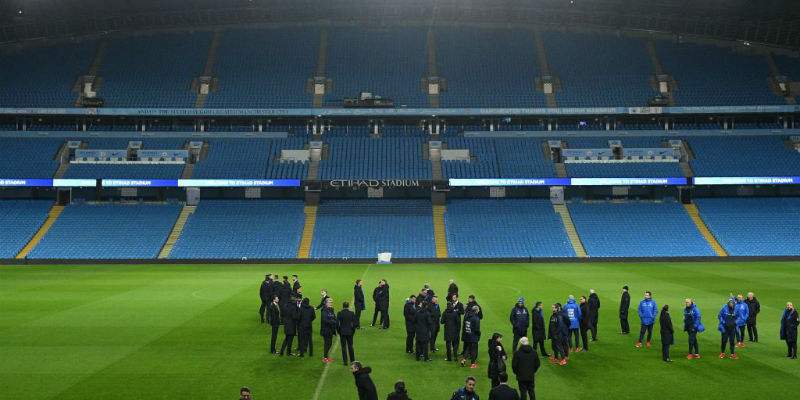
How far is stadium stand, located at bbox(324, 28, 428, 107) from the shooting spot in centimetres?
5969

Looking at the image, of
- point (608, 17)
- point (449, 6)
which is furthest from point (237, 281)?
point (608, 17)

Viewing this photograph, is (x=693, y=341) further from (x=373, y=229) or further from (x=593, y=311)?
(x=373, y=229)

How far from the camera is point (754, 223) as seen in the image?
48812mm

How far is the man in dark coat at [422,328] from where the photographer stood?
14453 mm

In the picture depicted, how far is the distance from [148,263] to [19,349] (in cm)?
2922

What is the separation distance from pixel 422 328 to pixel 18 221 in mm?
49427

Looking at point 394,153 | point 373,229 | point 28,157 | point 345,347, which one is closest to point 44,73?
point 28,157

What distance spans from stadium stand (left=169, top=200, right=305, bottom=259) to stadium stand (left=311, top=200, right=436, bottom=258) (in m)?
2.43

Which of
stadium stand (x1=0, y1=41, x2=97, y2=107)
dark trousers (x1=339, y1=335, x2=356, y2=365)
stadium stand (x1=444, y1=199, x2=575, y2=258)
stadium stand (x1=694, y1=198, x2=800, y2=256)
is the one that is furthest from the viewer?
stadium stand (x1=0, y1=41, x2=97, y2=107)

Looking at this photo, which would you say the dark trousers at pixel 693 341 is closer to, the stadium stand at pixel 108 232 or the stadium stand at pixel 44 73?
the stadium stand at pixel 108 232

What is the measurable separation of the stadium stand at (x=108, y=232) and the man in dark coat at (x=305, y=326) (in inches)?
1359

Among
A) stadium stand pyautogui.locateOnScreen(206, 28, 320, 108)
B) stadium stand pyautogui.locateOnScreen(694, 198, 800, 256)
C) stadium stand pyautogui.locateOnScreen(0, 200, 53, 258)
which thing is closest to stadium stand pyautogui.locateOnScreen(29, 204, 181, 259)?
stadium stand pyautogui.locateOnScreen(0, 200, 53, 258)

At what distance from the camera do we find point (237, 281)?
104ft

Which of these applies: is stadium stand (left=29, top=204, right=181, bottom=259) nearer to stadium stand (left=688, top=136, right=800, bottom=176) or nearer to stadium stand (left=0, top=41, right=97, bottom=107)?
stadium stand (left=0, top=41, right=97, bottom=107)
